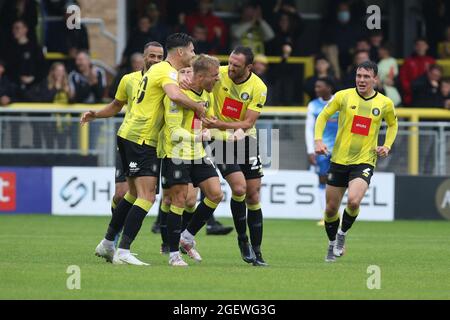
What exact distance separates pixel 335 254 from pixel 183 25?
9847 mm

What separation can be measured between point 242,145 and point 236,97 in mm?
505

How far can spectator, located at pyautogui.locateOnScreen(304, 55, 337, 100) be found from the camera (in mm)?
20734

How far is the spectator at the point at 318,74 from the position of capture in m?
20.7

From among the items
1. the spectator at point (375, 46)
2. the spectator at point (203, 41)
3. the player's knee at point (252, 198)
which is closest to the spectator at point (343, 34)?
the spectator at point (375, 46)

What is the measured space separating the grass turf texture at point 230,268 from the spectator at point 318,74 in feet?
11.4

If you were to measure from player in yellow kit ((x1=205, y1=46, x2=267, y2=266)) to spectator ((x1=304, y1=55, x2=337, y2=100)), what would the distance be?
7.82m

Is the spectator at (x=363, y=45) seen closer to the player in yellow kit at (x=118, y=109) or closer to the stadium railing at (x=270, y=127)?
the stadium railing at (x=270, y=127)

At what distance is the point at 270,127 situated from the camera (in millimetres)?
20469

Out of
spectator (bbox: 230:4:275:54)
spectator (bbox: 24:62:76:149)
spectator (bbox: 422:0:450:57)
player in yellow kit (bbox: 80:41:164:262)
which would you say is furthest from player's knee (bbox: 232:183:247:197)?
spectator (bbox: 422:0:450:57)

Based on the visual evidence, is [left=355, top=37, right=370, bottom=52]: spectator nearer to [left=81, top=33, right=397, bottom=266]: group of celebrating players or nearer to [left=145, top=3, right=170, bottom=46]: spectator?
[left=145, top=3, right=170, bottom=46]: spectator

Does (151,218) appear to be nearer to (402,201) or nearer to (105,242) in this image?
(402,201)

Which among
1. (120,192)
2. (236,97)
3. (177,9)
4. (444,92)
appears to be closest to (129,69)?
(177,9)

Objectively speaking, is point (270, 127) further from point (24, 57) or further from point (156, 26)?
point (24, 57)
